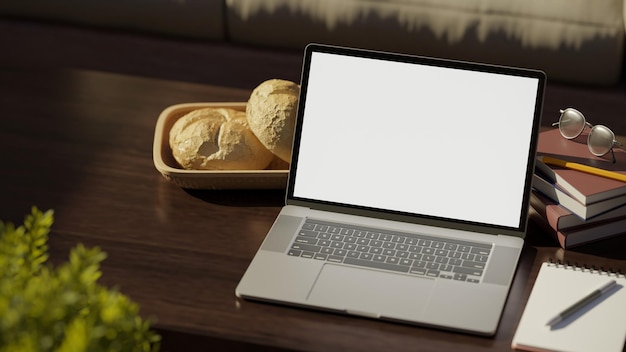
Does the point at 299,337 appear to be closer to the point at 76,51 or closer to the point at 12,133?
the point at 12,133

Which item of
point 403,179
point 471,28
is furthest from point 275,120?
point 471,28

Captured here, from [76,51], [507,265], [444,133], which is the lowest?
[76,51]

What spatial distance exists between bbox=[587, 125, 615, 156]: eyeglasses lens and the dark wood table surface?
13 centimetres

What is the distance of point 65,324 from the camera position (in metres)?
0.76

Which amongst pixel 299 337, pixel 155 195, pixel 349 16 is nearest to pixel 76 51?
pixel 349 16

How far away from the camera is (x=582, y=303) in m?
1.19

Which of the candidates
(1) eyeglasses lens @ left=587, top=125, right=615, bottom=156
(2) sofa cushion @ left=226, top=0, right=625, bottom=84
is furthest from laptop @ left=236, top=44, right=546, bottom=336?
(2) sofa cushion @ left=226, top=0, right=625, bottom=84

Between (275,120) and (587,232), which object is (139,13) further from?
(587,232)

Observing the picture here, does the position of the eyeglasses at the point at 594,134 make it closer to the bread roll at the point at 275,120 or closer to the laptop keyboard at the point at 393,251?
the laptop keyboard at the point at 393,251

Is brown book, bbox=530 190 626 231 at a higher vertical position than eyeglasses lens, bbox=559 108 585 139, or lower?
lower

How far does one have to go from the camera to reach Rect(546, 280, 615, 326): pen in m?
1.16

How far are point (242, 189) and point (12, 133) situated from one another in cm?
43

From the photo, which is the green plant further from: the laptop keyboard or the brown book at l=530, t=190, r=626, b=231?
the brown book at l=530, t=190, r=626, b=231

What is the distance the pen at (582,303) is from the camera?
1.16 m
